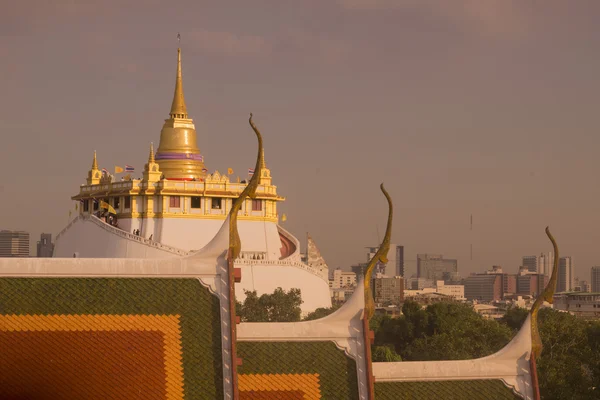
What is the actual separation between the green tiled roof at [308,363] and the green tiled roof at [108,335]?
52.3 inches

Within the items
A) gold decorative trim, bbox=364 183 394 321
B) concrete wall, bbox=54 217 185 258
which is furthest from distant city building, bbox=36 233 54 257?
gold decorative trim, bbox=364 183 394 321

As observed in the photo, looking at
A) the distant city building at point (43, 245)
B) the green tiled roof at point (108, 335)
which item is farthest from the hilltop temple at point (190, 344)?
the distant city building at point (43, 245)

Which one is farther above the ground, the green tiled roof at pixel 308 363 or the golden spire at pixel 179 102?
the golden spire at pixel 179 102

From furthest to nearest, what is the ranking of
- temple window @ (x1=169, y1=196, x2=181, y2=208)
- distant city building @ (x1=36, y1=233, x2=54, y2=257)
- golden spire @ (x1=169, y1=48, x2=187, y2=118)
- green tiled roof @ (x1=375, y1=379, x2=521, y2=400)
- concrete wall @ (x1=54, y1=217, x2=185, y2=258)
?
distant city building @ (x1=36, y1=233, x2=54, y2=257) < golden spire @ (x1=169, y1=48, x2=187, y2=118) < temple window @ (x1=169, y1=196, x2=181, y2=208) < concrete wall @ (x1=54, y1=217, x2=185, y2=258) < green tiled roof @ (x1=375, y1=379, x2=521, y2=400)

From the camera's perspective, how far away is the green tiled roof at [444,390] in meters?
32.4

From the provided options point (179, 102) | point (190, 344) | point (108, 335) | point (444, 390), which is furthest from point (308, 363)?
point (179, 102)

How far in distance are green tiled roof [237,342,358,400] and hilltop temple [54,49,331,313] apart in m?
56.4

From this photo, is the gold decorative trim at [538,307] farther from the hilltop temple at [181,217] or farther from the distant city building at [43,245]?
the distant city building at [43,245]

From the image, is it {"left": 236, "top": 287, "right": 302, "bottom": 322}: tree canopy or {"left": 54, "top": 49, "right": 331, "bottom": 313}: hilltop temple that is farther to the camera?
{"left": 54, "top": 49, "right": 331, "bottom": 313}: hilltop temple

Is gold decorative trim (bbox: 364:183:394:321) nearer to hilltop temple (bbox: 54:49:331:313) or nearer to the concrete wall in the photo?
the concrete wall

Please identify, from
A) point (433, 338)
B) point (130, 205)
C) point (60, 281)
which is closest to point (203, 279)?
point (60, 281)

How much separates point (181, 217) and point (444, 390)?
2478 inches

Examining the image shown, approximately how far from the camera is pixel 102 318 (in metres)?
30.6

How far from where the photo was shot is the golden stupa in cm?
9838
